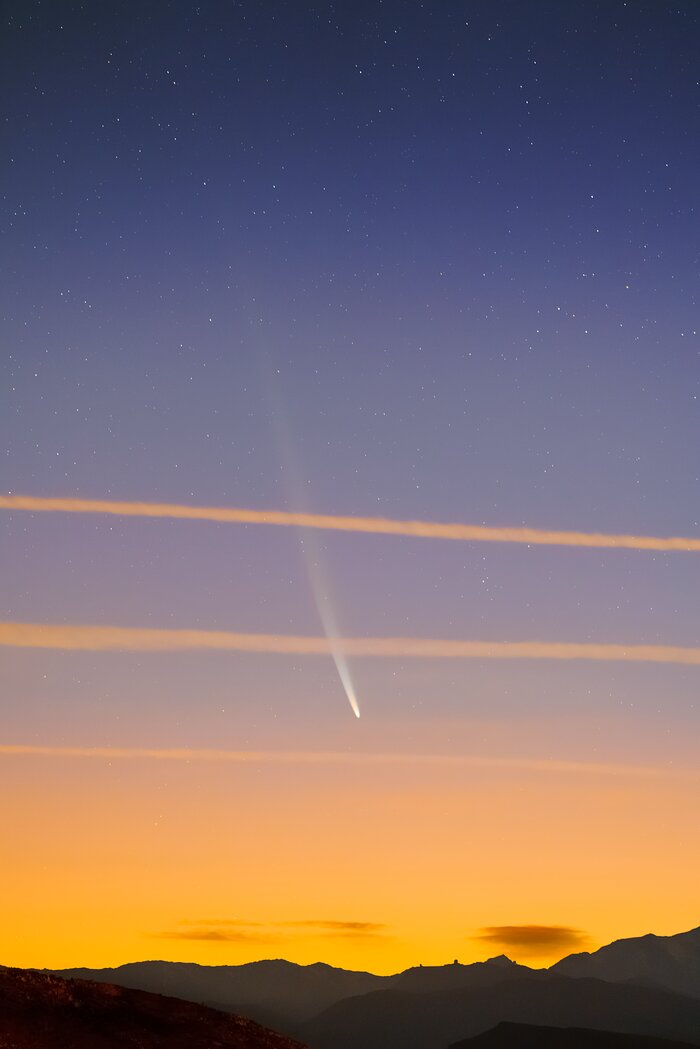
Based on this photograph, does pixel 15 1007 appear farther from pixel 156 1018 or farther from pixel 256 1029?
pixel 256 1029

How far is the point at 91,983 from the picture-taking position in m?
40.6

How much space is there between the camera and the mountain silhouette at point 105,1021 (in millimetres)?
34312

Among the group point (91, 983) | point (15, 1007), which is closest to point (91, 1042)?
point (15, 1007)

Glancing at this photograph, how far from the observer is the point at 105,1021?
36438 millimetres

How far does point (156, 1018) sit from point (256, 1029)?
14.5ft

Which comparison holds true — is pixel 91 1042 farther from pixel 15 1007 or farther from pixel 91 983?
pixel 91 983

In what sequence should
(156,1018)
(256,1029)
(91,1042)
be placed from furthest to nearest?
(256,1029) → (156,1018) → (91,1042)

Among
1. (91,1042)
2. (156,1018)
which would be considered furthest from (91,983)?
(91,1042)

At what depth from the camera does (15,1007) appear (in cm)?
3550

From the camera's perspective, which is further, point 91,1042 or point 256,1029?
point 256,1029

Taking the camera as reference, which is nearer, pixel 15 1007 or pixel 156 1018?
pixel 15 1007

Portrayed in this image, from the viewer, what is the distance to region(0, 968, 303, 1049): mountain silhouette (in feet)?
113

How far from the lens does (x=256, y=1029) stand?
1631 inches

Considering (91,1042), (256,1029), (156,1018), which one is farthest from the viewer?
(256,1029)
